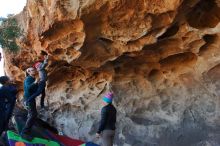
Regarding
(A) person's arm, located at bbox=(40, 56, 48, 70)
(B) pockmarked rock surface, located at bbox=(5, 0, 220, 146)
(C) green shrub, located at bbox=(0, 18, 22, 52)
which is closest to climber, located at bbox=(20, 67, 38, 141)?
(A) person's arm, located at bbox=(40, 56, 48, 70)

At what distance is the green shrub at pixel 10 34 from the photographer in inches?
410

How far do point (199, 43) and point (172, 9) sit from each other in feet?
3.63

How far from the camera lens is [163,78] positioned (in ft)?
32.4

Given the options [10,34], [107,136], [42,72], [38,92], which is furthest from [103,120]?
[10,34]

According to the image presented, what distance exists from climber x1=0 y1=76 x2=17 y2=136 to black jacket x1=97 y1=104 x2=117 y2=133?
→ 1793 mm

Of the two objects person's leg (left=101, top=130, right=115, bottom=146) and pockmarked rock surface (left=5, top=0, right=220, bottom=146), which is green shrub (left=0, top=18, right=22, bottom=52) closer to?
pockmarked rock surface (left=5, top=0, right=220, bottom=146)

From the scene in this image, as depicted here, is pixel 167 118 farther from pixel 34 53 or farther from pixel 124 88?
pixel 34 53

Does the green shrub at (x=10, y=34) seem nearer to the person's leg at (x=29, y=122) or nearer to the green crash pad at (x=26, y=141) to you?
the person's leg at (x=29, y=122)

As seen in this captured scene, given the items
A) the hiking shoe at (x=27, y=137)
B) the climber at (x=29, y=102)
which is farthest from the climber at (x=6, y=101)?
the hiking shoe at (x=27, y=137)

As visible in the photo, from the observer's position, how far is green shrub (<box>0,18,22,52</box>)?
410 inches

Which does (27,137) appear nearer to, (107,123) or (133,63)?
(107,123)

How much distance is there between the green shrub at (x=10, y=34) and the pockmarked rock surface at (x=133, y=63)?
0.18 meters

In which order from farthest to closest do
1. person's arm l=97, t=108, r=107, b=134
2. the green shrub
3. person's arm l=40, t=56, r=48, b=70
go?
the green shrub
person's arm l=40, t=56, r=48, b=70
person's arm l=97, t=108, r=107, b=134

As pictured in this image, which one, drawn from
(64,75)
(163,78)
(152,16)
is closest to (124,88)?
(163,78)
